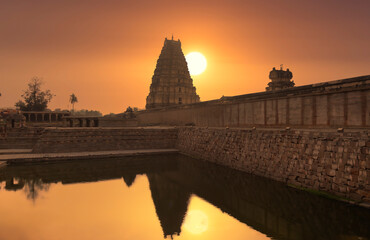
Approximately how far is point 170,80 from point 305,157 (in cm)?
4386

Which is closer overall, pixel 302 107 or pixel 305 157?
pixel 305 157

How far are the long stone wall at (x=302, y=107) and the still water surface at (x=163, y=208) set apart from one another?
527 cm

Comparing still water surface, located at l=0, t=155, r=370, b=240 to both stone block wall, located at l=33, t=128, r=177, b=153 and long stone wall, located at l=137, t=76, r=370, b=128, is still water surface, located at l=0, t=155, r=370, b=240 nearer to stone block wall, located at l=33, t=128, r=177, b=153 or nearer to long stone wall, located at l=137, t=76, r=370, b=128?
long stone wall, located at l=137, t=76, r=370, b=128

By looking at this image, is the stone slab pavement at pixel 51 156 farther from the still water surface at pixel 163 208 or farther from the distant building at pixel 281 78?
the distant building at pixel 281 78

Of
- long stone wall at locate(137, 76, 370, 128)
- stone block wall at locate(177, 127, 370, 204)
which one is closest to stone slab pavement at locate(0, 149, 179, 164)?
long stone wall at locate(137, 76, 370, 128)

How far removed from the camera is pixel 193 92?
59.0m

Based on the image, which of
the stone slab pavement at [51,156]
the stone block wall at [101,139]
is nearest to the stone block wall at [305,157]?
the stone slab pavement at [51,156]

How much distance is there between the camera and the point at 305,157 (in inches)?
551

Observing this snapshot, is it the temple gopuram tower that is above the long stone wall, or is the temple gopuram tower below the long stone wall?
above

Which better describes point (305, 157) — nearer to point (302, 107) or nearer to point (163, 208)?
point (302, 107)

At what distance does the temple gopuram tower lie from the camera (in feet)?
182

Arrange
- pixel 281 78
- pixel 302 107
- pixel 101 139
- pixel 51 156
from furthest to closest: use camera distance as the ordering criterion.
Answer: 1. pixel 281 78
2. pixel 101 139
3. pixel 51 156
4. pixel 302 107

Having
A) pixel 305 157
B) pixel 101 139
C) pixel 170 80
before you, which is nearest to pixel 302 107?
pixel 305 157

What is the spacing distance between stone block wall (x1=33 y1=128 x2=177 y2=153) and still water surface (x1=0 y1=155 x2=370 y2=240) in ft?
21.8
